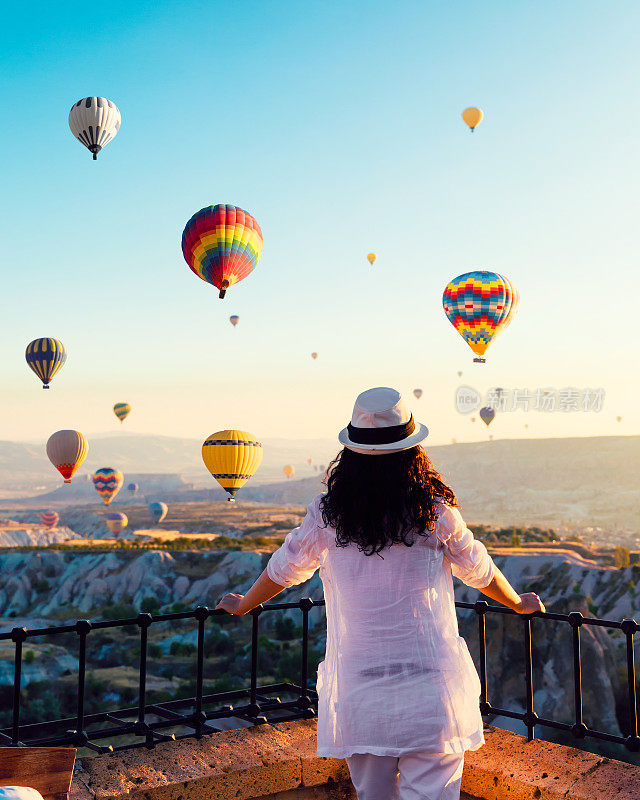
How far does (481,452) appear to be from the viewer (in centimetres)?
19838

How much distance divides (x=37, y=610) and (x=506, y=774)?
68813mm

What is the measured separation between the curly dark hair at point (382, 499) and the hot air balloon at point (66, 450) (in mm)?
54321

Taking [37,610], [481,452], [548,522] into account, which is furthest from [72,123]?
[481,452]

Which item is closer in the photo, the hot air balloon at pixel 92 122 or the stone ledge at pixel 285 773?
the stone ledge at pixel 285 773

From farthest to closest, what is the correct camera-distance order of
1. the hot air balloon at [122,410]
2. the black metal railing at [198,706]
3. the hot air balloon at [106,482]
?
the hot air balloon at [106,482]
the hot air balloon at [122,410]
the black metal railing at [198,706]

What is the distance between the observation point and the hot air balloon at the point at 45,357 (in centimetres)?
4925

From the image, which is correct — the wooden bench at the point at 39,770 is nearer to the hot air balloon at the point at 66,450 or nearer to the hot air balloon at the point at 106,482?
the hot air balloon at the point at 66,450

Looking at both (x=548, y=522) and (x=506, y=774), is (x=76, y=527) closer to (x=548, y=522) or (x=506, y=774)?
(x=548, y=522)

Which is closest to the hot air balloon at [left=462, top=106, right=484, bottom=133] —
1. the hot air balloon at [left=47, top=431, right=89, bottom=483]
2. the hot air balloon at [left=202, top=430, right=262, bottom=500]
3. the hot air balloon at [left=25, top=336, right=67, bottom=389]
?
the hot air balloon at [left=202, top=430, right=262, bottom=500]

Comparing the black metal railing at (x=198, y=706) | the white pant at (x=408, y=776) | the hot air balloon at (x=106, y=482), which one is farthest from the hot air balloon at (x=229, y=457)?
the hot air balloon at (x=106, y=482)

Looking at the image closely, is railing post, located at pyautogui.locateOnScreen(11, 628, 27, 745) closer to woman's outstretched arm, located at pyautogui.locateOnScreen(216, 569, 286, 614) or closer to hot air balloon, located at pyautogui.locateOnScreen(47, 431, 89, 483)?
woman's outstretched arm, located at pyautogui.locateOnScreen(216, 569, 286, 614)

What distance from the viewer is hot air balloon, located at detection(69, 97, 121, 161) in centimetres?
3269

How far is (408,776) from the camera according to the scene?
2.73 m

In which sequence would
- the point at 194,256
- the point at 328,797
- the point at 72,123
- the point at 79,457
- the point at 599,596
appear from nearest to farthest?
the point at 328,797 < the point at 194,256 < the point at 72,123 < the point at 599,596 < the point at 79,457
